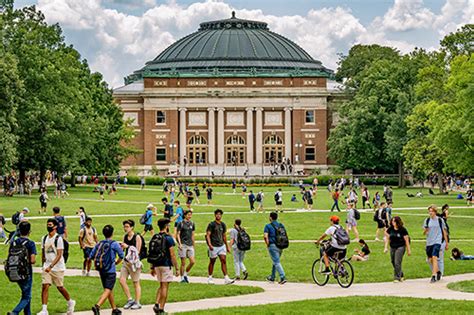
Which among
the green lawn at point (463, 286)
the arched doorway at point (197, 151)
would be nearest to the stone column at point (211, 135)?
the arched doorway at point (197, 151)

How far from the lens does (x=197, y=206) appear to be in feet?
217

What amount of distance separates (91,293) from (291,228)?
72.1ft

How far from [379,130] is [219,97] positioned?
31.1 meters

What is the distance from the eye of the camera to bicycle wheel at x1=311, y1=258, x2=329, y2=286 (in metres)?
25.6

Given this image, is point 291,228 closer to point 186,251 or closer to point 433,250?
point 433,250

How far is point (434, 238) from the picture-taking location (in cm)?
2692

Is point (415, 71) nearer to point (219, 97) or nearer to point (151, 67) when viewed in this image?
point (219, 97)

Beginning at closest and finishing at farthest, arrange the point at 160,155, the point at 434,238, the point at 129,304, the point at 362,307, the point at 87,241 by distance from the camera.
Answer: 1. the point at 362,307
2. the point at 129,304
3. the point at 434,238
4. the point at 87,241
5. the point at 160,155

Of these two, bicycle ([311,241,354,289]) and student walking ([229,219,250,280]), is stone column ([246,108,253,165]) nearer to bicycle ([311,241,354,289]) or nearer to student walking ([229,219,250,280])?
student walking ([229,219,250,280])

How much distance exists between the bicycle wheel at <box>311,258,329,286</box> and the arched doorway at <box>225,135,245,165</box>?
10754 cm

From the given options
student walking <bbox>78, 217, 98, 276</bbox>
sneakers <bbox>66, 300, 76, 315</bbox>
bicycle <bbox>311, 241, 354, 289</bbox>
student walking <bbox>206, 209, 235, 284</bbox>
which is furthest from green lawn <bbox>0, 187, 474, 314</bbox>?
sneakers <bbox>66, 300, 76, 315</bbox>

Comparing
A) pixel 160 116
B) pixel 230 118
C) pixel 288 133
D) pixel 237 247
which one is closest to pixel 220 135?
pixel 230 118

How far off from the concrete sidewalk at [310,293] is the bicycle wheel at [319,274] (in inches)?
6.0

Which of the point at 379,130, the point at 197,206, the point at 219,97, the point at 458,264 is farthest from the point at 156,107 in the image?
the point at 458,264
